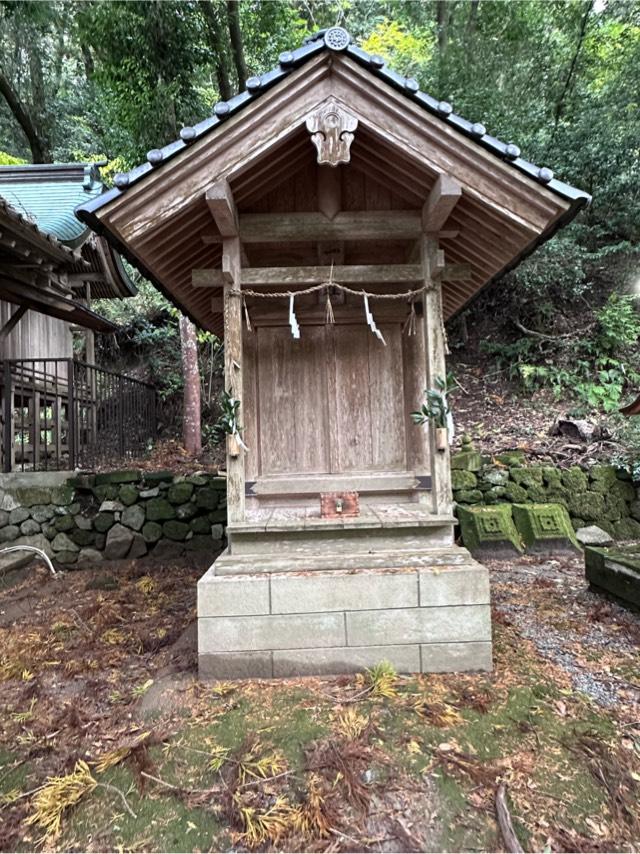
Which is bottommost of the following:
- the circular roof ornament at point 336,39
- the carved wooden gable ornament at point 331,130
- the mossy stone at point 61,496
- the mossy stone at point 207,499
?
the mossy stone at point 207,499

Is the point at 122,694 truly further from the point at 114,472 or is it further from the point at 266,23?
the point at 266,23

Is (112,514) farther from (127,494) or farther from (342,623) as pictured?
(342,623)

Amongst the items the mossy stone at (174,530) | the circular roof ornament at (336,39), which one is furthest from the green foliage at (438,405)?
the mossy stone at (174,530)

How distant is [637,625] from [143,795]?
14.1ft

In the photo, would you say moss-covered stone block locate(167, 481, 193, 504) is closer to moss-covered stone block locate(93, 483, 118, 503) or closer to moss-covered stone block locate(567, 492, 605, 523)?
moss-covered stone block locate(93, 483, 118, 503)

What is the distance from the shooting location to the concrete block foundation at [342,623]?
3.41m

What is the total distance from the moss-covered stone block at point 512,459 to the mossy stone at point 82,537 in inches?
265

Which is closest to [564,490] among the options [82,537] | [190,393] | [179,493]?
[179,493]

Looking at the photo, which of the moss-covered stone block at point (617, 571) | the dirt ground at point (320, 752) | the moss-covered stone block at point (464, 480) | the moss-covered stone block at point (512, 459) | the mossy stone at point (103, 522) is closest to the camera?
the dirt ground at point (320, 752)

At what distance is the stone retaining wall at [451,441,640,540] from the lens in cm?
756

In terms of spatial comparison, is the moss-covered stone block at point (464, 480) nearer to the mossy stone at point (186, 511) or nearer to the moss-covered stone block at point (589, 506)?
the moss-covered stone block at point (589, 506)

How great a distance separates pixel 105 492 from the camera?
23.0 feet

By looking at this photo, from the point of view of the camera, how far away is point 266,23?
35.2 feet

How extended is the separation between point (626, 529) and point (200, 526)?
6791 mm
